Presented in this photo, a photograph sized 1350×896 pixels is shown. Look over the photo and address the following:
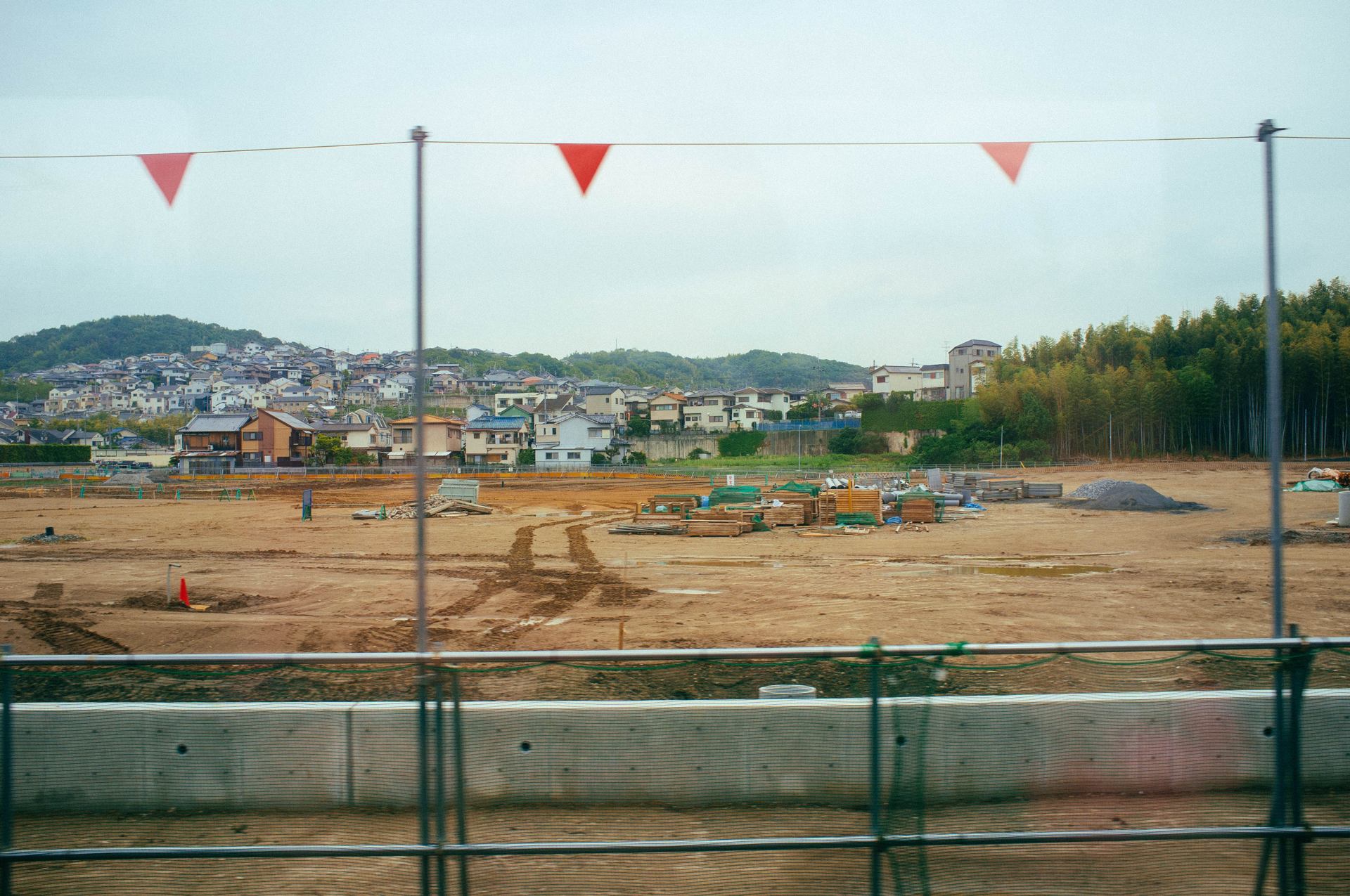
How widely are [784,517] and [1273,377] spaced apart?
2363 cm

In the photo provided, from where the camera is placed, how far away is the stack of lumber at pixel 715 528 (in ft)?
85.5

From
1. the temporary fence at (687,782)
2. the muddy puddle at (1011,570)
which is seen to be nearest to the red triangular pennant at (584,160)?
the temporary fence at (687,782)

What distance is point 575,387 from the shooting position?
128625 mm

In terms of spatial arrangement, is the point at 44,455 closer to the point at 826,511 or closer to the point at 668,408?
→ the point at 668,408

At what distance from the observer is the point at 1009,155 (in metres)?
6.82

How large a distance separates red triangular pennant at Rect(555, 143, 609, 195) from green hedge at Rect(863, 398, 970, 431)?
77889 millimetres

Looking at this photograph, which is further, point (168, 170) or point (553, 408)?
point (553, 408)

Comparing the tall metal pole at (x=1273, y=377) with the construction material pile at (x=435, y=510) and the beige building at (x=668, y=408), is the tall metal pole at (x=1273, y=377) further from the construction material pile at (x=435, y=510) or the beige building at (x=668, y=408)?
the beige building at (x=668, y=408)

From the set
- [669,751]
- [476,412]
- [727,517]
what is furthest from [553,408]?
[669,751]

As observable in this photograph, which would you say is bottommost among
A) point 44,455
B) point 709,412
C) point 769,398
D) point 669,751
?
point 669,751

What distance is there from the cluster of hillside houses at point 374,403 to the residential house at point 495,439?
5.7 inches

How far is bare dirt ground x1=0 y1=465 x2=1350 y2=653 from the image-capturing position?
12805 millimetres

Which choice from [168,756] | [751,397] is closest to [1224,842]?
[168,756]

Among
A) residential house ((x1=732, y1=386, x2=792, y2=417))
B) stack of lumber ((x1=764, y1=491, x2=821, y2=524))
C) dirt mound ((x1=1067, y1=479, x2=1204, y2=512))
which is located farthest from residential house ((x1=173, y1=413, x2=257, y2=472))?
dirt mound ((x1=1067, y1=479, x2=1204, y2=512))
